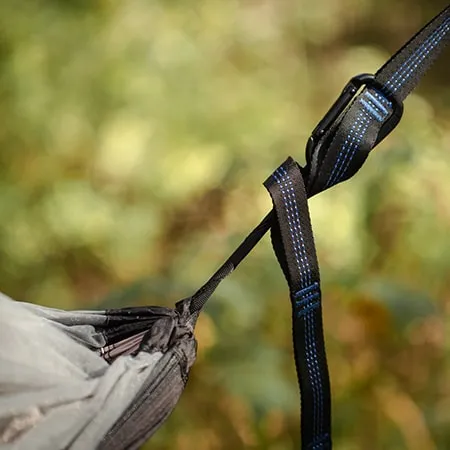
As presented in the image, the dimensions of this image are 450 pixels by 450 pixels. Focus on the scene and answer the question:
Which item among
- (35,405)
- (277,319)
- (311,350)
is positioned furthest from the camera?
(277,319)

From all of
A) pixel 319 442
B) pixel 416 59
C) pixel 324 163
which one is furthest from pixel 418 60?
pixel 319 442

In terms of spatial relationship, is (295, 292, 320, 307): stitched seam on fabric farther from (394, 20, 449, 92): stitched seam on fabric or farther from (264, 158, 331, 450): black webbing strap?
(394, 20, 449, 92): stitched seam on fabric

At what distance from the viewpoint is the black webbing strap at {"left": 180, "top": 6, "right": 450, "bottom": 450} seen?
0.56 m

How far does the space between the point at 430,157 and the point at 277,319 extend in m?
0.26

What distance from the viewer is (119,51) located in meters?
0.81

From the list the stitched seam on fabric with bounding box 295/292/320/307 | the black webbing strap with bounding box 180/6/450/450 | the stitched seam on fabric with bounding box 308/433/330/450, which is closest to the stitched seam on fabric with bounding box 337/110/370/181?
the black webbing strap with bounding box 180/6/450/450

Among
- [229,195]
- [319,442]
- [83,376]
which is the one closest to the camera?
[83,376]

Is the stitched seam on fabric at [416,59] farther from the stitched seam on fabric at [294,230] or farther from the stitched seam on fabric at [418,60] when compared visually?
the stitched seam on fabric at [294,230]

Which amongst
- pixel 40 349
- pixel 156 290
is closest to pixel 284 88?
pixel 156 290

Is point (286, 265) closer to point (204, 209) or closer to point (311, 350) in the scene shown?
point (311, 350)

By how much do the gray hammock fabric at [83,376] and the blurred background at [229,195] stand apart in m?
0.18

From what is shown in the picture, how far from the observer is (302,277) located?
57 centimetres

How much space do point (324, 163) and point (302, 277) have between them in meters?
0.10

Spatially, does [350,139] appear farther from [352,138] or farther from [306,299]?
[306,299]
